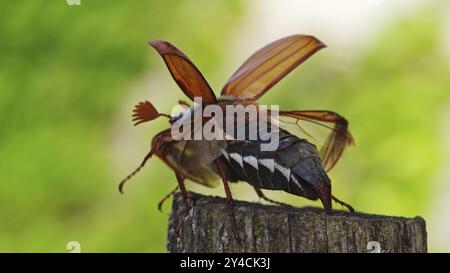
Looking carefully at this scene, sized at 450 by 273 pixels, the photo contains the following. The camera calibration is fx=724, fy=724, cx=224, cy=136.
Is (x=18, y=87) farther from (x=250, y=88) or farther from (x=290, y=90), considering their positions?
(x=250, y=88)

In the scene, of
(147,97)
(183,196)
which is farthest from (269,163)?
(147,97)

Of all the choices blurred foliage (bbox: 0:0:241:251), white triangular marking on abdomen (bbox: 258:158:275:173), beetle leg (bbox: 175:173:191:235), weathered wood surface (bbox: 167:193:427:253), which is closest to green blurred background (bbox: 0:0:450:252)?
blurred foliage (bbox: 0:0:241:251)

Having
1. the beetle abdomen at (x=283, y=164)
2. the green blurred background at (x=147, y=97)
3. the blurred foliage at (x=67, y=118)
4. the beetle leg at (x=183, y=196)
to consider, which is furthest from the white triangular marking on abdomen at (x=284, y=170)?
the blurred foliage at (x=67, y=118)

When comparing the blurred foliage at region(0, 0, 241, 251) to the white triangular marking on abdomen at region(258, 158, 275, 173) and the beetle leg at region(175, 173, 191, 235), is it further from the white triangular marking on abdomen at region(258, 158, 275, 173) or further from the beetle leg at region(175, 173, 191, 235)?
the white triangular marking on abdomen at region(258, 158, 275, 173)

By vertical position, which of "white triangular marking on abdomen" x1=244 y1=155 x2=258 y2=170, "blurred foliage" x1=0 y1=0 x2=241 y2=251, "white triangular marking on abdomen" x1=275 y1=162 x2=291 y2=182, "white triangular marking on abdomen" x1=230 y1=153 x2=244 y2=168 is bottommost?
"white triangular marking on abdomen" x1=275 y1=162 x2=291 y2=182

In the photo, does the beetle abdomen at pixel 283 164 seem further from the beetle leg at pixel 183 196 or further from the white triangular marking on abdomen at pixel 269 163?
the beetle leg at pixel 183 196

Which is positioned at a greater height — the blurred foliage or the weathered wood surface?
the blurred foliage

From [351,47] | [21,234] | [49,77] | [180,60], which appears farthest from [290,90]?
[180,60]
